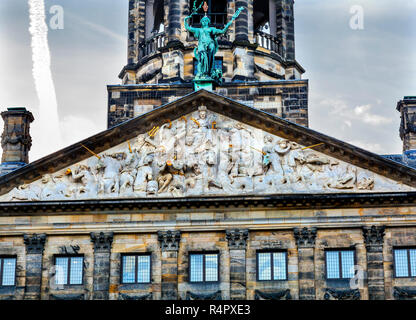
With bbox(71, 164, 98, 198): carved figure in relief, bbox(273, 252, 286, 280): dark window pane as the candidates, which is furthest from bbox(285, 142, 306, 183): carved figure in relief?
bbox(71, 164, 98, 198): carved figure in relief

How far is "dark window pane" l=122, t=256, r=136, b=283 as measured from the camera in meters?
39.1

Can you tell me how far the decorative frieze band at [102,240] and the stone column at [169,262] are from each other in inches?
65.1

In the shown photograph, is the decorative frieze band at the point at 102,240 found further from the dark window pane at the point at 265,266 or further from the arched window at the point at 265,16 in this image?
the arched window at the point at 265,16

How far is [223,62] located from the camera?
4638 centimetres

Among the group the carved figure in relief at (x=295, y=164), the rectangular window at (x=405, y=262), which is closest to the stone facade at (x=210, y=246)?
the rectangular window at (x=405, y=262)

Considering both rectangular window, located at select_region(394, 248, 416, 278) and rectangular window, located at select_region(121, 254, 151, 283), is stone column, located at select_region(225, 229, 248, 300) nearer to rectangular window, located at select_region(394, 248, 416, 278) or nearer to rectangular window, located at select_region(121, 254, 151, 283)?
rectangular window, located at select_region(121, 254, 151, 283)

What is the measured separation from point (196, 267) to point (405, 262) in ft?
22.6

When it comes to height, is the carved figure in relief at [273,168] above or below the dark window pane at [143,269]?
above

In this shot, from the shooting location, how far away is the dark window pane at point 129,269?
128ft

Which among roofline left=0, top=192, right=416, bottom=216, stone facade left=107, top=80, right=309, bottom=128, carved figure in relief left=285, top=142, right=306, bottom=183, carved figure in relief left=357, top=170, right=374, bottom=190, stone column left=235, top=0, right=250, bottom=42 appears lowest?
roofline left=0, top=192, right=416, bottom=216

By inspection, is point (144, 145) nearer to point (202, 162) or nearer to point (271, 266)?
point (202, 162)

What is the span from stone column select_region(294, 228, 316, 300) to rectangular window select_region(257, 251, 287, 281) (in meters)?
0.56

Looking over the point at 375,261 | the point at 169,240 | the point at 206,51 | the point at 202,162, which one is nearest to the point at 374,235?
the point at 375,261

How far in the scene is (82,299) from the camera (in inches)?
1531
